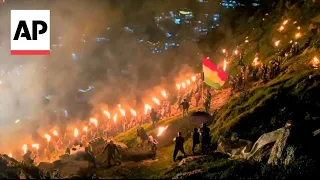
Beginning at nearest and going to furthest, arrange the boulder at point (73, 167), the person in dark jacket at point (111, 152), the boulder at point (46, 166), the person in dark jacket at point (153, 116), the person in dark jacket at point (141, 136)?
1. the boulder at point (73, 167)
2. the boulder at point (46, 166)
3. the person in dark jacket at point (111, 152)
4. the person in dark jacket at point (141, 136)
5. the person in dark jacket at point (153, 116)

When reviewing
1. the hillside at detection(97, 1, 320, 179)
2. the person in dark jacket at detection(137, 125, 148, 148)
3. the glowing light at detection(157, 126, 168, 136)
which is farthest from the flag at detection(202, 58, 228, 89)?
the person in dark jacket at detection(137, 125, 148, 148)

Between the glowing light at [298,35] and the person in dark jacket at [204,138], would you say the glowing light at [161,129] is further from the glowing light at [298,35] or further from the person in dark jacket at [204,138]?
the glowing light at [298,35]

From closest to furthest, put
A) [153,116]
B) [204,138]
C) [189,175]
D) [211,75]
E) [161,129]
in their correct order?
[189,175]
[204,138]
[161,129]
[153,116]
[211,75]

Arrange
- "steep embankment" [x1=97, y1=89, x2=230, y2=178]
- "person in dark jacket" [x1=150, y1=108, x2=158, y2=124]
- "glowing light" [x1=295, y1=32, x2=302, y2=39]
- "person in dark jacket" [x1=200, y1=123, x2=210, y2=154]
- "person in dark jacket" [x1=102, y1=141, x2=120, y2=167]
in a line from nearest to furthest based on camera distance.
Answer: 1. "steep embankment" [x1=97, y1=89, x2=230, y2=178]
2. "person in dark jacket" [x1=200, y1=123, x2=210, y2=154]
3. "person in dark jacket" [x1=102, y1=141, x2=120, y2=167]
4. "person in dark jacket" [x1=150, y1=108, x2=158, y2=124]
5. "glowing light" [x1=295, y1=32, x2=302, y2=39]

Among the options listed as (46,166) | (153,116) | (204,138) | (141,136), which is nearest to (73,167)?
(46,166)

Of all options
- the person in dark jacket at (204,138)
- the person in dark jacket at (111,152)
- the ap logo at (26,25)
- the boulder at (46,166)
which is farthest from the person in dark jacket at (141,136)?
the ap logo at (26,25)

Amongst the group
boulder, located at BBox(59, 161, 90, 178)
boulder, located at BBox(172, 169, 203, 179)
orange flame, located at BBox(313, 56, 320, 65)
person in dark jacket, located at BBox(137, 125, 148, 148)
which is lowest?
boulder, located at BBox(172, 169, 203, 179)

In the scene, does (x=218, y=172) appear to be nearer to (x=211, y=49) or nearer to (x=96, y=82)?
(x=211, y=49)

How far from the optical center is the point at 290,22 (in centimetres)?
Result: 7288

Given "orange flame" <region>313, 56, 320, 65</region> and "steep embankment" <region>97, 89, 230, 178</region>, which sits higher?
"orange flame" <region>313, 56, 320, 65</region>

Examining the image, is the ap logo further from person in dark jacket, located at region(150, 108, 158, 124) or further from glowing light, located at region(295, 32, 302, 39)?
glowing light, located at region(295, 32, 302, 39)

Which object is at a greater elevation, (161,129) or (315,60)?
(315,60)

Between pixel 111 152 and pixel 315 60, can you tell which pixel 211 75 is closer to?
pixel 315 60

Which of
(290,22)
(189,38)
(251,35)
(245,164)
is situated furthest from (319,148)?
(189,38)
